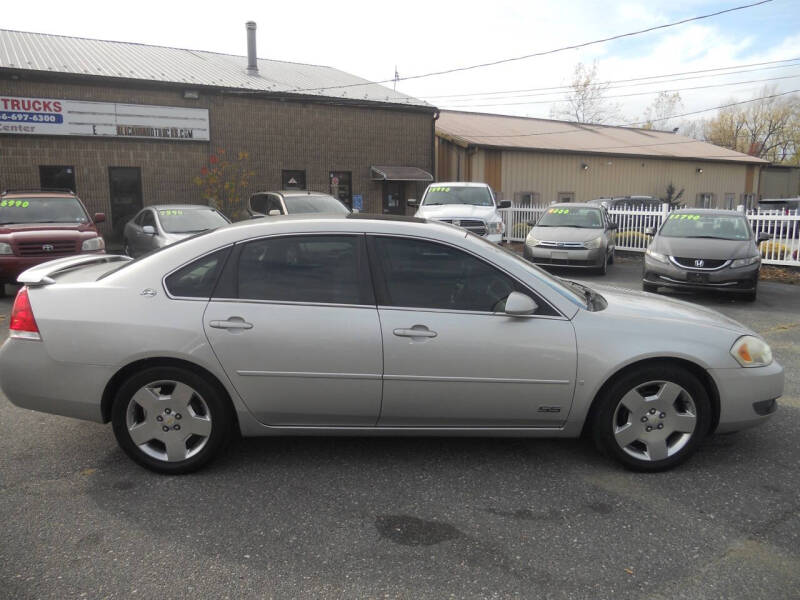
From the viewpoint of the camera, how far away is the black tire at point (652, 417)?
3613 mm

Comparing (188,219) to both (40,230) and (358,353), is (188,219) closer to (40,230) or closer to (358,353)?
(40,230)

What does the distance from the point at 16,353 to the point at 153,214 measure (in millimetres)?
9078

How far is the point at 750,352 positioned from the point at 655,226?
1339 cm

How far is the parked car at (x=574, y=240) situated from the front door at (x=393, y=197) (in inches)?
384

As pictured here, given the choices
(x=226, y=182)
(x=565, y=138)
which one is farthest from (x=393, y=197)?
(x=565, y=138)

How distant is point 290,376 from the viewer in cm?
351

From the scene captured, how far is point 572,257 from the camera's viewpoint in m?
12.8

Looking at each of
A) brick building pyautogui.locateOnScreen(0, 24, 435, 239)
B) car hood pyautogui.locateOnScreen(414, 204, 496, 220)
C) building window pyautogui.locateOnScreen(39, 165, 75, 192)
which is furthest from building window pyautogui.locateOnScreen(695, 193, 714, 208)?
building window pyautogui.locateOnScreen(39, 165, 75, 192)

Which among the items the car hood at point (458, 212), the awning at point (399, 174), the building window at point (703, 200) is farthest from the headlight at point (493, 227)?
the building window at point (703, 200)

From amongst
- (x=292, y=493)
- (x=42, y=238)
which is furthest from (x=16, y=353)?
(x=42, y=238)

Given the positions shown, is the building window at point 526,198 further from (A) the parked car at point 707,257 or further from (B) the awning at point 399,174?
(A) the parked car at point 707,257

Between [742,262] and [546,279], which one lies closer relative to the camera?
[546,279]

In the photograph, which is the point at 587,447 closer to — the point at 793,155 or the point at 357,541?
the point at 357,541

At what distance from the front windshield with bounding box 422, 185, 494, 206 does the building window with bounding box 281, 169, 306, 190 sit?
22.6 ft
